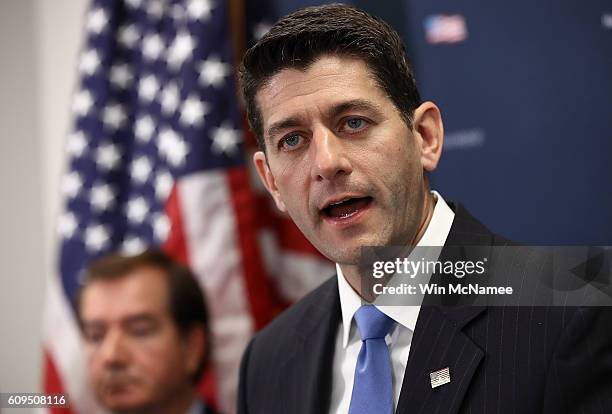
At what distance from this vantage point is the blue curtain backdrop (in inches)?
88.0

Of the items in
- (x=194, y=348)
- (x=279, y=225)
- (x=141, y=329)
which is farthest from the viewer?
(x=279, y=225)

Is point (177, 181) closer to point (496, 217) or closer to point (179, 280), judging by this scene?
point (179, 280)

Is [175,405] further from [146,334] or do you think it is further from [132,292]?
[132,292]

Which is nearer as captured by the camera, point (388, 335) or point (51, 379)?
point (388, 335)

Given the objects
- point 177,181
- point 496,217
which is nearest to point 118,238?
point 177,181

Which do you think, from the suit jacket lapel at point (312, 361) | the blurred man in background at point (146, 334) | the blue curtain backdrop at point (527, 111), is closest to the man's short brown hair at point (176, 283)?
the blurred man in background at point (146, 334)

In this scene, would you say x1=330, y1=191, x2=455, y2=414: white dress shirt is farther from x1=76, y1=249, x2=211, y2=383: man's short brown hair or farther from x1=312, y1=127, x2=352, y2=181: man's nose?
x1=76, y1=249, x2=211, y2=383: man's short brown hair

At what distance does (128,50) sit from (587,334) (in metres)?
3.12

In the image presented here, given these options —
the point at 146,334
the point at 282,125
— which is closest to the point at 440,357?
the point at 282,125

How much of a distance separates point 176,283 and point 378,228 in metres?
1.91

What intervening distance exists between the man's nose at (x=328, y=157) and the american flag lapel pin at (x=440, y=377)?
0.41m

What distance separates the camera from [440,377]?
1.39 metres

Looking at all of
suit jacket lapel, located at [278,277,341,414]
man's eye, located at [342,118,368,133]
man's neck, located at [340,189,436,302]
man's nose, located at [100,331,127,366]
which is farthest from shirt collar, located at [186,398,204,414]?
man's eye, located at [342,118,368,133]

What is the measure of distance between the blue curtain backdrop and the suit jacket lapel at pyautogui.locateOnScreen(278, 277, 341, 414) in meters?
0.88
